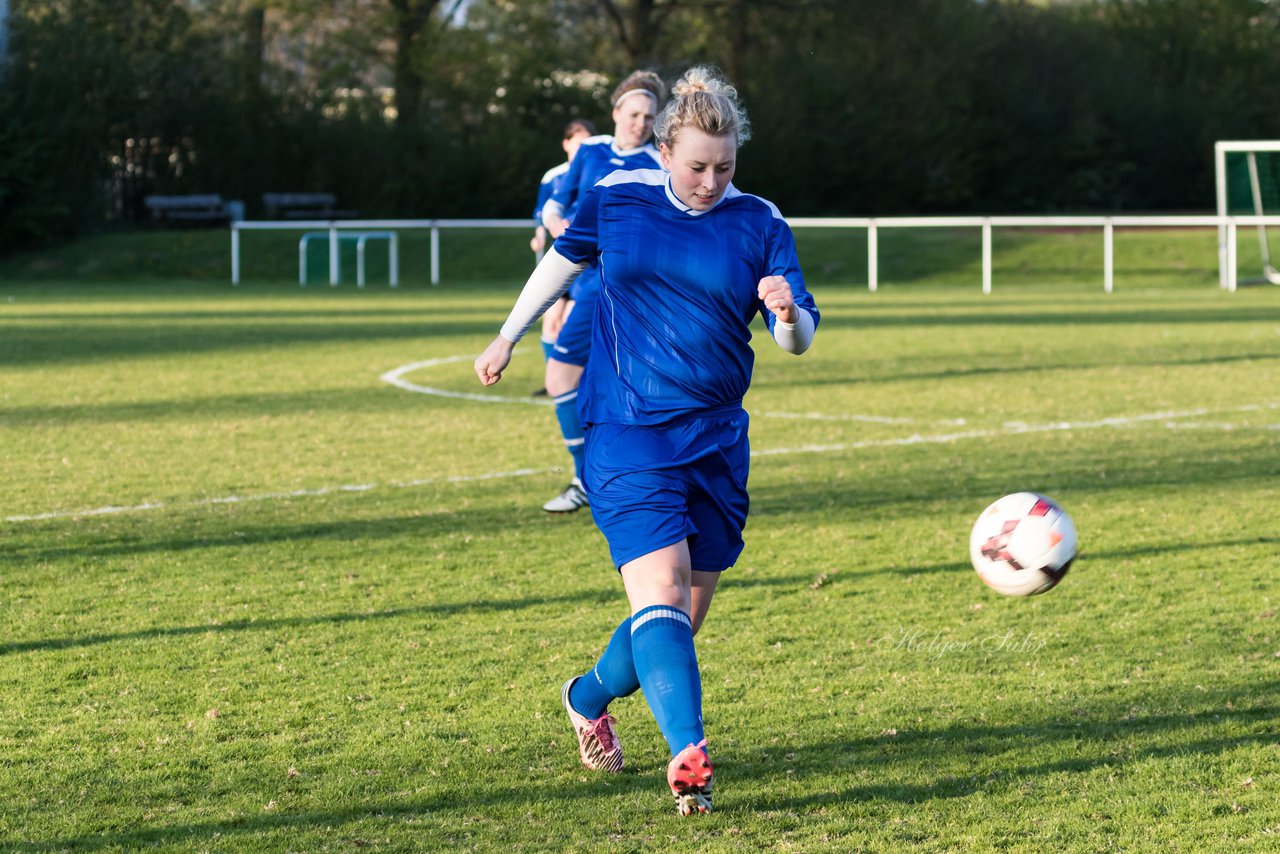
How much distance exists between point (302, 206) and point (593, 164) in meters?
29.8

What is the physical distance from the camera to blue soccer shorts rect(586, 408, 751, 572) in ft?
12.3

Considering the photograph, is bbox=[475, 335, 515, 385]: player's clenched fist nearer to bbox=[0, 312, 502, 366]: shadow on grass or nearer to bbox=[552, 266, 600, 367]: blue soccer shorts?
bbox=[552, 266, 600, 367]: blue soccer shorts

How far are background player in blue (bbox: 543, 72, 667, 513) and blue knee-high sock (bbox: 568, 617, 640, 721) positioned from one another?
10.4 feet

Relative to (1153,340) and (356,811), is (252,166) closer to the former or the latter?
(1153,340)

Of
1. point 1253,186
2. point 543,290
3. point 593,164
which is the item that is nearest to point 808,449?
point 593,164

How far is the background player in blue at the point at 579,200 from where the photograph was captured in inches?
291

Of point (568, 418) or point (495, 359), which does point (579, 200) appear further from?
point (495, 359)

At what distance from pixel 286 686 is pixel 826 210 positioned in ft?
125

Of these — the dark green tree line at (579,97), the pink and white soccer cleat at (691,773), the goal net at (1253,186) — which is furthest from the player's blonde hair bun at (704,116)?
the dark green tree line at (579,97)

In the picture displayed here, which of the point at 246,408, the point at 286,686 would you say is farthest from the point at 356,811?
the point at 246,408

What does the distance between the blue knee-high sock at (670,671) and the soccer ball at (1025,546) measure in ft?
3.92

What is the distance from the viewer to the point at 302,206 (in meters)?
36.9

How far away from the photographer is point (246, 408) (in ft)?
37.4

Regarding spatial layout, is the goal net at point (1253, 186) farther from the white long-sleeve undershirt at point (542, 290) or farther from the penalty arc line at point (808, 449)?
the white long-sleeve undershirt at point (542, 290)
